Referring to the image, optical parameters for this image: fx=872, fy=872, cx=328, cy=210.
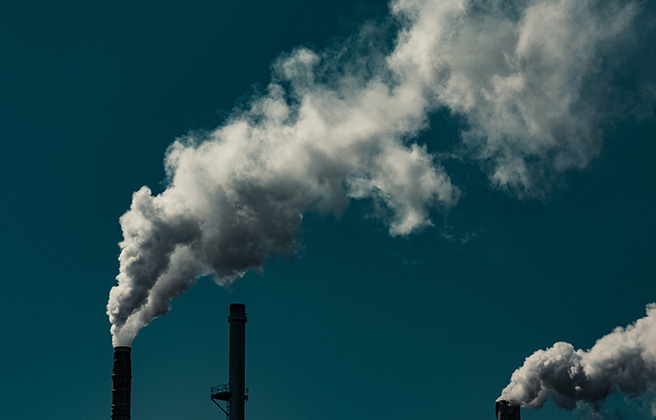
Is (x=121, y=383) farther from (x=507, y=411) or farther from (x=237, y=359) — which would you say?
(x=507, y=411)

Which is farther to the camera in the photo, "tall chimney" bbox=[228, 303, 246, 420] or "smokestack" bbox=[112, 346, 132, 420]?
"tall chimney" bbox=[228, 303, 246, 420]

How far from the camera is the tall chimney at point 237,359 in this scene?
47.4 meters

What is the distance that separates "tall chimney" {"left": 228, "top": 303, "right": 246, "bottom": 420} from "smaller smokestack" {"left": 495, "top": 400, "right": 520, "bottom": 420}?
15.1 m

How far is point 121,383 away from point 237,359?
20.7 feet

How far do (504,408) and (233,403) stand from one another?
1578 centimetres

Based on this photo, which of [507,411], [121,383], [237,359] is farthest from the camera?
[507,411]

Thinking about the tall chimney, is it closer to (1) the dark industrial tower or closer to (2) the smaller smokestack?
(1) the dark industrial tower

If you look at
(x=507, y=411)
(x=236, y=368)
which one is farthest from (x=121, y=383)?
(x=507, y=411)

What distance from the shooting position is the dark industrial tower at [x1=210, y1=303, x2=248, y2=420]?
156 ft

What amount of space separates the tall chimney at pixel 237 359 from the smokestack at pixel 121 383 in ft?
18.2

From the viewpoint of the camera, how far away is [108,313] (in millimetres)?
50156

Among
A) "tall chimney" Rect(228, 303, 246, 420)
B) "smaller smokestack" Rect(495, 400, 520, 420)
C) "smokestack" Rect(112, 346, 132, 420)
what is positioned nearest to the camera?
"smokestack" Rect(112, 346, 132, 420)

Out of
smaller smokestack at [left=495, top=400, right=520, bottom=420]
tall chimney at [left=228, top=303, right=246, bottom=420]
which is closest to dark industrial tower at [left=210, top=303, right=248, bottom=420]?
tall chimney at [left=228, top=303, right=246, bottom=420]

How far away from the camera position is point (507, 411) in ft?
166
